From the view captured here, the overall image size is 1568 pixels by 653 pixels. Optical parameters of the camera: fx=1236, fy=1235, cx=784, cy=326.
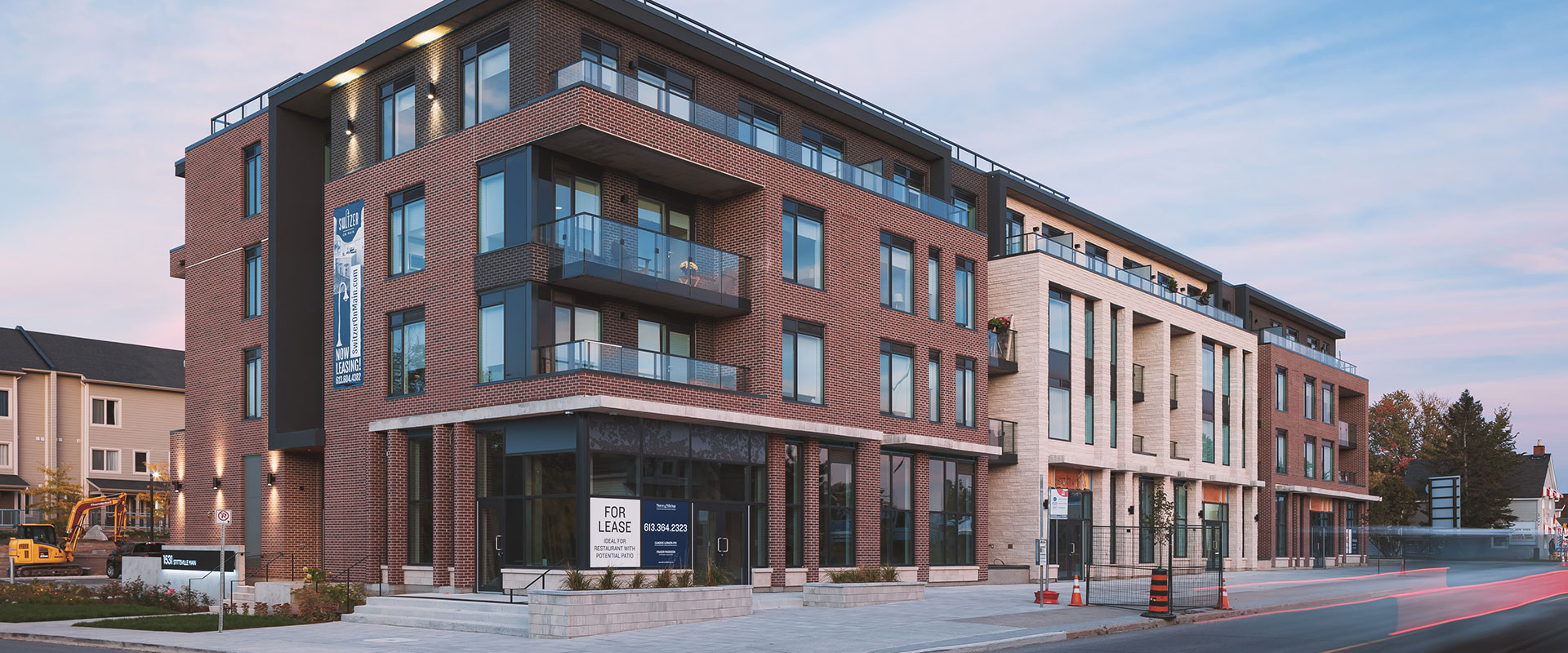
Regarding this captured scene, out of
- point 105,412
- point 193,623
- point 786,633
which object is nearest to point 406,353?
point 193,623

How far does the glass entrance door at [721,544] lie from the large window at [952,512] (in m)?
9.36

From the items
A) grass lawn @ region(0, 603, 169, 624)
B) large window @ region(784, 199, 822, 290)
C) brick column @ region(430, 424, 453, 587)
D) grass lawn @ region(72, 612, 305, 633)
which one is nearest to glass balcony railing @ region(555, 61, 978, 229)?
large window @ region(784, 199, 822, 290)

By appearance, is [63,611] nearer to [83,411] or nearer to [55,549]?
[55,549]

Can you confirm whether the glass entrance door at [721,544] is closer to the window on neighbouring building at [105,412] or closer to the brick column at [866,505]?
the brick column at [866,505]

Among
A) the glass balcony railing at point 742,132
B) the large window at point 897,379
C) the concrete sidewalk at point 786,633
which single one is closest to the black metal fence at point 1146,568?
the concrete sidewalk at point 786,633

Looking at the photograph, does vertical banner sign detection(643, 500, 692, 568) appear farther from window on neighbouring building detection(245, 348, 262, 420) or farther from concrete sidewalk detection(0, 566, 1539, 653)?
window on neighbouring building detection(245, 348, 262, 420)

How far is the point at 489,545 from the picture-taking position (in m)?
28.8

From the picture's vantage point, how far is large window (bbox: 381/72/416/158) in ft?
106

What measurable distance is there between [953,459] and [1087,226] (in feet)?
54.8

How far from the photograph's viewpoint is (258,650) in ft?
65.2

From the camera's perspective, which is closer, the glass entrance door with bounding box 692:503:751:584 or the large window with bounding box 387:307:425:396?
the glass entrance door with bounding box 692:503:751:584

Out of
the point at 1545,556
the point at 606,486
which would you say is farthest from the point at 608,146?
the point at 1545,556

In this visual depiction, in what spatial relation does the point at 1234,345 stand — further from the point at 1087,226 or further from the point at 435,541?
the point at 435,541

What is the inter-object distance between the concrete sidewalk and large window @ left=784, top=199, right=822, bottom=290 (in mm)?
8688
